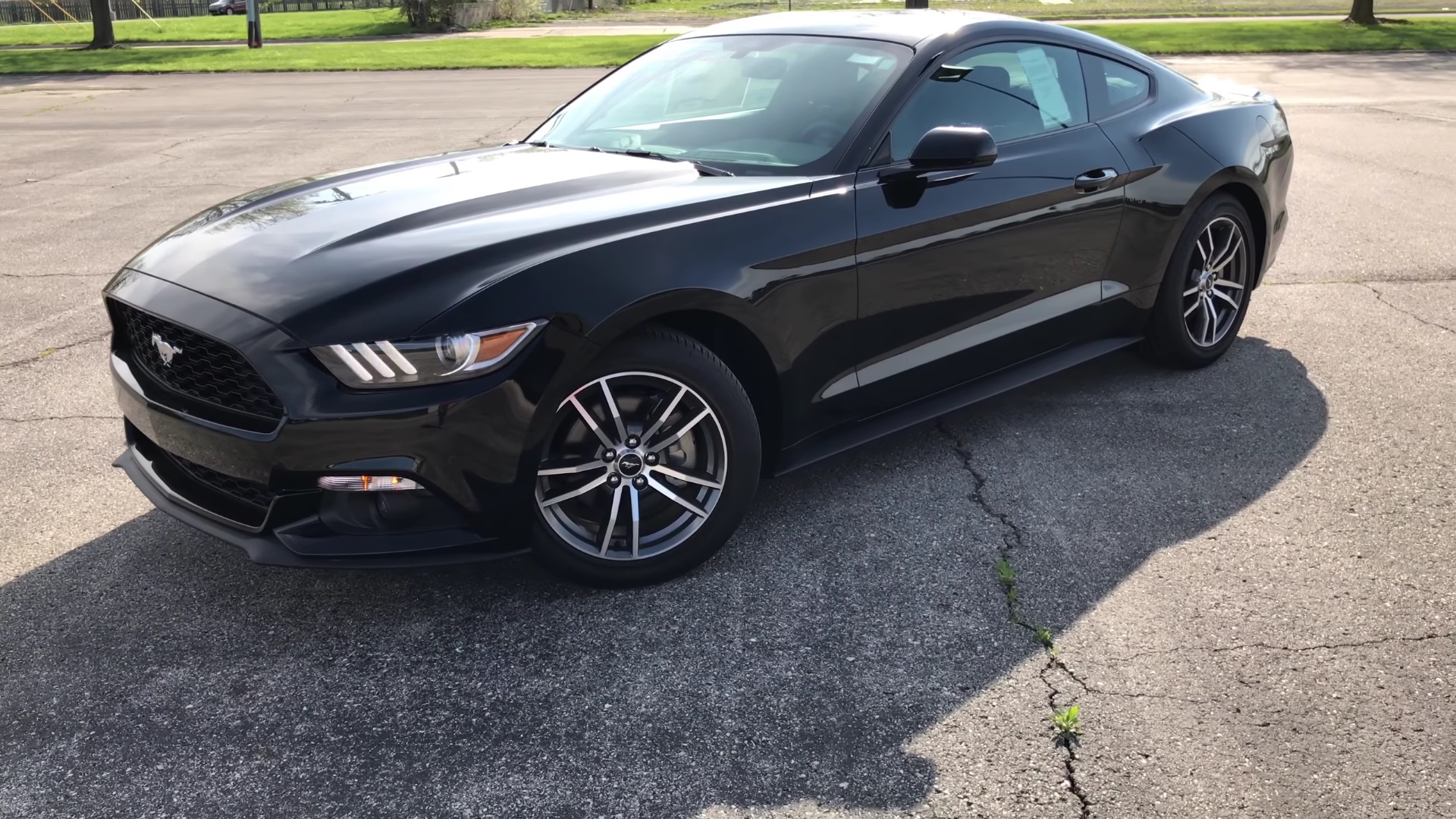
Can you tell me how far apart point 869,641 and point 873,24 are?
2.50 m

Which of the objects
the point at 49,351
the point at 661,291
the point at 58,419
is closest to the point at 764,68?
the point at 661,291

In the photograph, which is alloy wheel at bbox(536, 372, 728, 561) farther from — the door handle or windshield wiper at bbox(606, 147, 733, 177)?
the door handle

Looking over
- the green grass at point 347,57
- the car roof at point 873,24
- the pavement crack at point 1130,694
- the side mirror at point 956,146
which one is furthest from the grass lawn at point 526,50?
the pavement crack at point 1130,694

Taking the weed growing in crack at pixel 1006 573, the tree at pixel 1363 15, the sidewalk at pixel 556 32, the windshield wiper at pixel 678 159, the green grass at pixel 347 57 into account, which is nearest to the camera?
the weed growing in crack at pixel 1006 573

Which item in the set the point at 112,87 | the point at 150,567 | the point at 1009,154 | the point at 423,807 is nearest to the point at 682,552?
the point at 423,807

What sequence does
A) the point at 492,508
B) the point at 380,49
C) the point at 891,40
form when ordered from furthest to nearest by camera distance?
1. the point at 380,49
2. the point at 891,40
3. the point at 492,508

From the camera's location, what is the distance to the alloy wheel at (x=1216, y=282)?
17.3 ft

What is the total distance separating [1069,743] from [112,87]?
20946mm

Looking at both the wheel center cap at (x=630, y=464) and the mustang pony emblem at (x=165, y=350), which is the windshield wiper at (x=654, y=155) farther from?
the mustang pony emblem at (x=165, y=350)

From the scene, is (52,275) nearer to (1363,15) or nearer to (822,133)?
(822,133)

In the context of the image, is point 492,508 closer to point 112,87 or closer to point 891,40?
point 891,40

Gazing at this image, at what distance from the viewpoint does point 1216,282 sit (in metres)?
5.39

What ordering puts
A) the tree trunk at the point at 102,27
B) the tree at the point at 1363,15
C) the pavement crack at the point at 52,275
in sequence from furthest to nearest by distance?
the tree at the point at 1363,15 < the tree trunk at the point at 102,27 < the pavement crack at the point at 52,275

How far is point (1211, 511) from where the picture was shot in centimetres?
408
